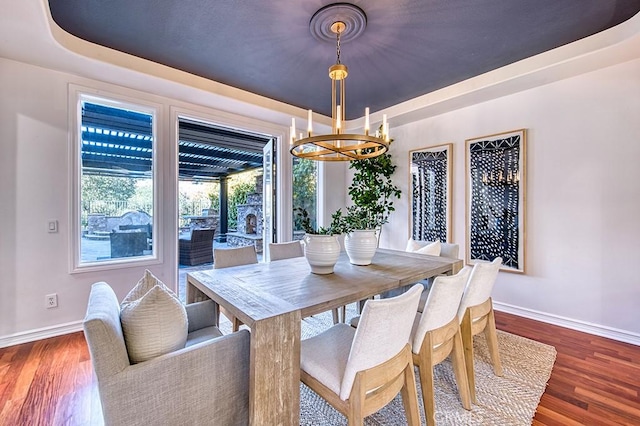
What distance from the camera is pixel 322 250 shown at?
6.50 feet

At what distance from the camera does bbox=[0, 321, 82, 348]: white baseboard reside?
249 centimetres

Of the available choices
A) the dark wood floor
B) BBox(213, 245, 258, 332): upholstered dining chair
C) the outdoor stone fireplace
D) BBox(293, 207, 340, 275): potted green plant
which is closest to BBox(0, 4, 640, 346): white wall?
the dark wood floor

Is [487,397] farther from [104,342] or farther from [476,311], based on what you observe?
[104,342]

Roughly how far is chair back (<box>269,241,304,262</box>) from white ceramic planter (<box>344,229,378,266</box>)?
0.83 m

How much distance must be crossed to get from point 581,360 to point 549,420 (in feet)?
3.34

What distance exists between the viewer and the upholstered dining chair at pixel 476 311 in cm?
176

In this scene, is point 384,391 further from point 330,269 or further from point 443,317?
point 330,269

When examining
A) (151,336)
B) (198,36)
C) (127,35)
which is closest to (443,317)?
(151,336)

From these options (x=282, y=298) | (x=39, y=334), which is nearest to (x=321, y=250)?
(x=282, y=298)

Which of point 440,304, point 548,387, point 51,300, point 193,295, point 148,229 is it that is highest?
point 148,229

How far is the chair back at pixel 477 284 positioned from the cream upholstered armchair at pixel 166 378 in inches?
52.2

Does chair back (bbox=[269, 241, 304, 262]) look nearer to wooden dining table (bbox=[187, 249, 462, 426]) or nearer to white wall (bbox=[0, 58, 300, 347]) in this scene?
wooden dining table (bbox=[187, 249, 462, 426])

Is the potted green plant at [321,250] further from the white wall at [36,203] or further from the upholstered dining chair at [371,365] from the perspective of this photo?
the white wall at [36,203]

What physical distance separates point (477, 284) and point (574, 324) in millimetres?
2051
